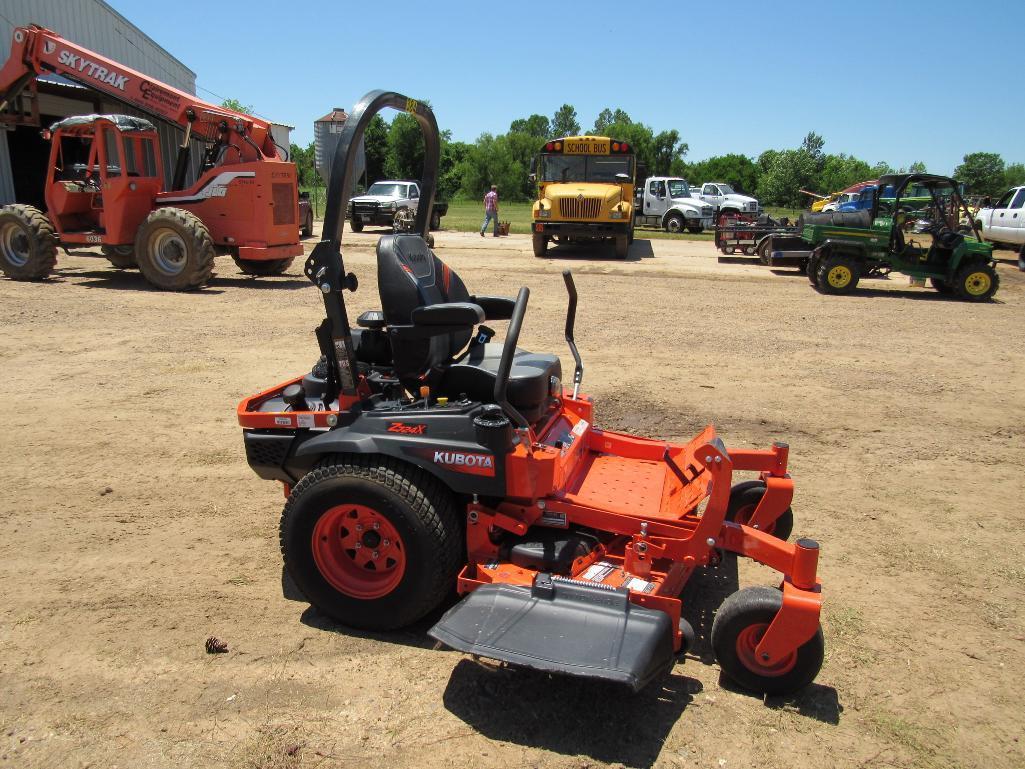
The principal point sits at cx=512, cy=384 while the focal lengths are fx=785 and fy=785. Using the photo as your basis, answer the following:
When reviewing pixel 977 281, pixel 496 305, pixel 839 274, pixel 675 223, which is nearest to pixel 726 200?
pixel 675 223

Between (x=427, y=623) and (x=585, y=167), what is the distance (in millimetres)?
16817

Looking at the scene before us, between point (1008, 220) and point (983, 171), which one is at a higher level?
point (983, 171)

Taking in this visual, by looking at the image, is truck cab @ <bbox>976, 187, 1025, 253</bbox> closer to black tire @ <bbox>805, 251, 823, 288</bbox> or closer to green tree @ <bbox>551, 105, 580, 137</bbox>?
black tire @ <bbox>805, 251, 823, 288</bbox>

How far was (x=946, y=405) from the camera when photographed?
716 centimetres

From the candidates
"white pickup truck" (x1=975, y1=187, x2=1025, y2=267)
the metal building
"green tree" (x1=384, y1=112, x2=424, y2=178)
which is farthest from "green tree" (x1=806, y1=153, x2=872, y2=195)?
the metal building

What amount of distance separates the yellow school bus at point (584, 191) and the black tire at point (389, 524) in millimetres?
15514

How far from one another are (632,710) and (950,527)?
9.13 ft

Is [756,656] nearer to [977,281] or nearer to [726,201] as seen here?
[977,281]

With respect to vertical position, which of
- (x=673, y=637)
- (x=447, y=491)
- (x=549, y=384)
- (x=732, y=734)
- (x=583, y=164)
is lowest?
(x=732, y=734)

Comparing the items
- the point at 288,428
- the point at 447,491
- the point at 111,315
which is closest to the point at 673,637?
the point at 447,491

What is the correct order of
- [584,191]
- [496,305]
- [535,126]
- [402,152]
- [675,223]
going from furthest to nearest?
[535,126] < [402,152] < [675,223] < [584,191] < [496,305]

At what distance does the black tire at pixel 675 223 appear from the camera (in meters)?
28.5

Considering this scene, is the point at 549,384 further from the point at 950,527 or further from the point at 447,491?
the point at 950,527

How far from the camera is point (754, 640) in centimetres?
312
